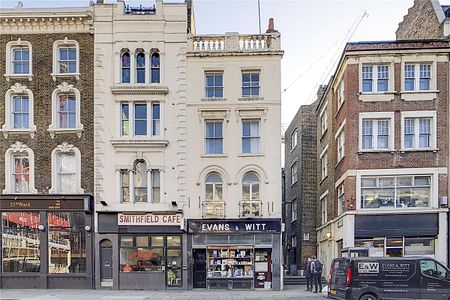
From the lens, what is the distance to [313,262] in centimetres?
2267

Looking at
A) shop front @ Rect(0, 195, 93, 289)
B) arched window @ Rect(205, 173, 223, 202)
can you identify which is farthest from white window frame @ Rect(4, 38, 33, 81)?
arched window @ Rect(205, 173, 223, 202)

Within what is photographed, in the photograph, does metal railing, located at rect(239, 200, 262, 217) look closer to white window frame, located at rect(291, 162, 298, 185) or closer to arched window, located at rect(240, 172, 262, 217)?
arched window, located at rect(240, 172, 262, 217)

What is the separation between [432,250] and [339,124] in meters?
8.55

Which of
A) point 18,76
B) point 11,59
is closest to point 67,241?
point 18,76

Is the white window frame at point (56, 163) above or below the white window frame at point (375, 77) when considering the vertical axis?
below

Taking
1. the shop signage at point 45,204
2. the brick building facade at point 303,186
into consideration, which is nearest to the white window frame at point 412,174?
the brick building facade at point 303,186

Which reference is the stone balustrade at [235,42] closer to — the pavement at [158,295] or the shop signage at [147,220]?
the shop signage at [147,220]

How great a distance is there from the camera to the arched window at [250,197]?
24.0 metres

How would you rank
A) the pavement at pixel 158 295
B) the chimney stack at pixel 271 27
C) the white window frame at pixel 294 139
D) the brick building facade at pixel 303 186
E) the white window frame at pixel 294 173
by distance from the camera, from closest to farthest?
the pavement at pixel 158 295
the chimney stack at pixel 271 27
the brick building facade at pixel 303 186
the white window frame at pixel 294 173
the white window frame at pixel 294 139

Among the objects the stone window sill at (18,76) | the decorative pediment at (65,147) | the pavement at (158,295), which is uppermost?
the stone window sill at (18,76)

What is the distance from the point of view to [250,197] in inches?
954

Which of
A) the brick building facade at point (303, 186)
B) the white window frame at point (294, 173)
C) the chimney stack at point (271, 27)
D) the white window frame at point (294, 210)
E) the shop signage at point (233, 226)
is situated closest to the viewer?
the shop signage at point (233, 226)

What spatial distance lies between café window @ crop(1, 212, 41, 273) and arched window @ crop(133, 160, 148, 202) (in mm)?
5404

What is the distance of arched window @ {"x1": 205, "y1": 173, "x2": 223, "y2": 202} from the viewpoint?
24.4m
